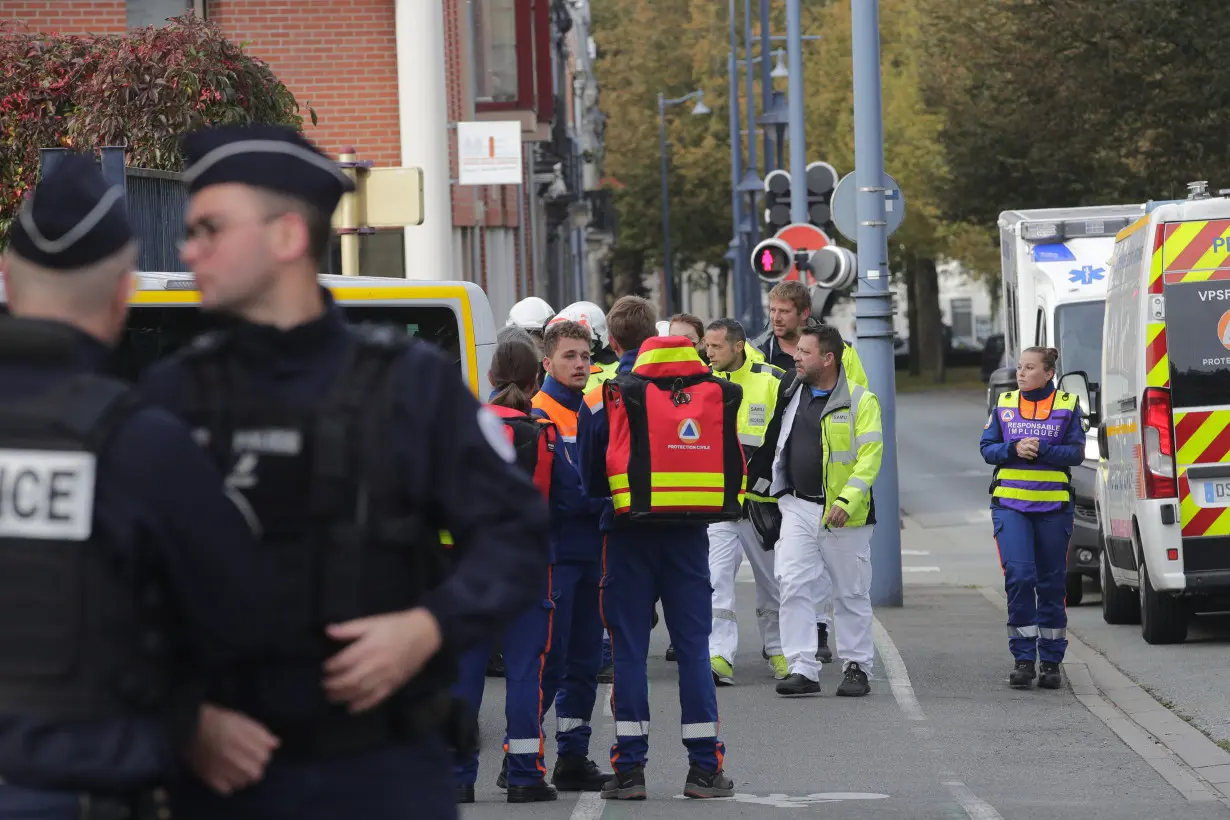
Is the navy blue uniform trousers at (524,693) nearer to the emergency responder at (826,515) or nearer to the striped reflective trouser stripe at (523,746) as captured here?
the striped reflective trouser stripe at (523,746)

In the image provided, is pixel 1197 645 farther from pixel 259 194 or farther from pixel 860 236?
pixel 259 194

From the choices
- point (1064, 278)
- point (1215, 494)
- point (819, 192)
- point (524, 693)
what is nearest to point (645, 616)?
point (524, 693)

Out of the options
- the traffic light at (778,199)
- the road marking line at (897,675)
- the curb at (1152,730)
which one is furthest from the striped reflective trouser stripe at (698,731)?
the traffic light at (778,199)

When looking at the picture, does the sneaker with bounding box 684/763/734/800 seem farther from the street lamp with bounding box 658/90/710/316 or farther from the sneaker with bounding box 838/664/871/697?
the street lamp with bounding box 658/90/710/316

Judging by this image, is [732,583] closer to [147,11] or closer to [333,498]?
[333,498]

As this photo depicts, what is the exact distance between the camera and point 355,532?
117 inches

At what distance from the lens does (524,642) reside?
25.5ft

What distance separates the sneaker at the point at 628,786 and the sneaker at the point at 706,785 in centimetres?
18

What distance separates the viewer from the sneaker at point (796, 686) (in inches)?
420

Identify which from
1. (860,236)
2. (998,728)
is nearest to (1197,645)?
(998,728)

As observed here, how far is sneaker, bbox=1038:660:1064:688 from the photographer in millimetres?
10781

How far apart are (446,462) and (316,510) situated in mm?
212

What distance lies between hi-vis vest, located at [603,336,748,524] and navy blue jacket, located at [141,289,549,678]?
4.76 m

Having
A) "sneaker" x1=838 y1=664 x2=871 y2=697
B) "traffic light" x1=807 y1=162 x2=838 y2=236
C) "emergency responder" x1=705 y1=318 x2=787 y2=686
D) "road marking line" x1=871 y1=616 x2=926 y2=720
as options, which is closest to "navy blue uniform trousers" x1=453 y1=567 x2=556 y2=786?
"road marking line" x1=871 y1=616 x2=926 y2=720
